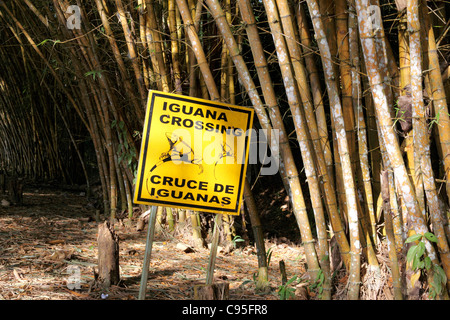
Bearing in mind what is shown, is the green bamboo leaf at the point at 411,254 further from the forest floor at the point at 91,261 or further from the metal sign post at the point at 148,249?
the metal sign post at the point at 148,249

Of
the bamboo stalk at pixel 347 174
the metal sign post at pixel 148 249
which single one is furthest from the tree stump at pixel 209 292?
the bamboo stalk at pixel 347 174

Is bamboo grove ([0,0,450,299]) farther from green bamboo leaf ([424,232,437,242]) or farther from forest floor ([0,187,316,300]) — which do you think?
forest floor ([0,187,316,300])

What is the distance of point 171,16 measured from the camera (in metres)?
2.72

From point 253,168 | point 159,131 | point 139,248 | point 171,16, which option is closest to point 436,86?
point 159,131

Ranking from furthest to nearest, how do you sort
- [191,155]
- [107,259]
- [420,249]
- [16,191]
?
1. [16,191]
2. [107,259]
3. [191,155]
4. [420,249]

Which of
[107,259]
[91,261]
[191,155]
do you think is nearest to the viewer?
[191,155]

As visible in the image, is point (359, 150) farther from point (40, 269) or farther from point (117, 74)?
point (117, 74)

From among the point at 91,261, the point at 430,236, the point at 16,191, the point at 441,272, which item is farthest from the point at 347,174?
the point at 16,191

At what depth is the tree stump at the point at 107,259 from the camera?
2.08 m

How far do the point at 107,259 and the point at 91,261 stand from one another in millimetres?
486

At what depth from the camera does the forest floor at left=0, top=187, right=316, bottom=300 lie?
2.03 m

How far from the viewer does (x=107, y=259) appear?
2.08 m

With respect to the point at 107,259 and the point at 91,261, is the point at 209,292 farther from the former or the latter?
the point at 91,261

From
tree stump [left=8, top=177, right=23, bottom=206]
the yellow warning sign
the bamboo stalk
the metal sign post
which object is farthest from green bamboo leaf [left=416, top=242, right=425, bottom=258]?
tree stump [left=8, top=177, right=23, bottom=206]
